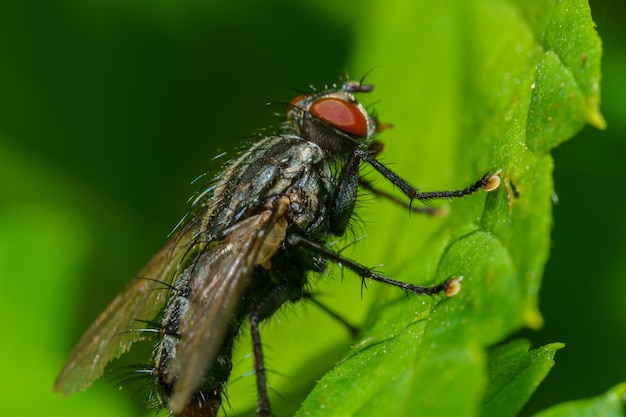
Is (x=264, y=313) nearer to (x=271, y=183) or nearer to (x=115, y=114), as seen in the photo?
(x=271, y=183)

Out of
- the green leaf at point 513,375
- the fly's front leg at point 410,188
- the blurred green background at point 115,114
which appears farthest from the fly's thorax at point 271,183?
the blurred green background at point 115,114

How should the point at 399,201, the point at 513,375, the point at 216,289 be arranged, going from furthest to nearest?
the point at 399,201 < the point at 216,289 < the point at 513,375

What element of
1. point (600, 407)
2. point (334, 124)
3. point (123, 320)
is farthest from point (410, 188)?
point (123, 320)

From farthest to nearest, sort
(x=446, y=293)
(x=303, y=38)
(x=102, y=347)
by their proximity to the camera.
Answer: (x=303, y=38), (x=102, y=347), (x=446, y=293)

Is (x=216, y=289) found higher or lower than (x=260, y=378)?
higher

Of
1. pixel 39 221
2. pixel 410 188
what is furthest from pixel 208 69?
pixel 410 188

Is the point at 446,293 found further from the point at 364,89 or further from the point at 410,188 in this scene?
the point at 364,89

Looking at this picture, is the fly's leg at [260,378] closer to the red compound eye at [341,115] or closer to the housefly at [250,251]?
the housefly at [250,251]
